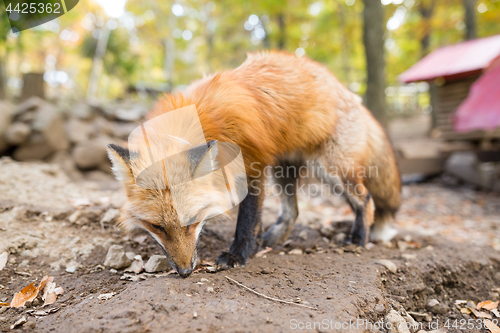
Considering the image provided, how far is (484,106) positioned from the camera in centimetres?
656

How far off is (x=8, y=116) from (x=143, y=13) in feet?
58.8

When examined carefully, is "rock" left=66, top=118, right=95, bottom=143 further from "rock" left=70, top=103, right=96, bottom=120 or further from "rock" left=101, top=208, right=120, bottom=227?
"rock" left=101, top=208, right=120, bottom=227

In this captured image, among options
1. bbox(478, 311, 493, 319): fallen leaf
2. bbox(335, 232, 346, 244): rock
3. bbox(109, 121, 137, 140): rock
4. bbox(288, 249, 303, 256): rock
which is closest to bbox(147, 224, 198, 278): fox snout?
bbox(288, 249, 303, 256): rock

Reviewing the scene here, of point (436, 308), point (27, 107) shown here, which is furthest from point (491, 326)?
point (27, 107)

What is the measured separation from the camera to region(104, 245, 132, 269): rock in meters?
2.57

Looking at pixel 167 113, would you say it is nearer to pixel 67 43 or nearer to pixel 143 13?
pixel 143 13

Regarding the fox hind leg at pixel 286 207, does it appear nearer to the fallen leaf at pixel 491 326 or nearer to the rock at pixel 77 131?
the fallen leaf at pixel 491 326

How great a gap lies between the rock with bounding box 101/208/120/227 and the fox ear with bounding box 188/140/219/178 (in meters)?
1.66

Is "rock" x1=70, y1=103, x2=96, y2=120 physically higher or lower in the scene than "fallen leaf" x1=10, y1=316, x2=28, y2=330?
higher

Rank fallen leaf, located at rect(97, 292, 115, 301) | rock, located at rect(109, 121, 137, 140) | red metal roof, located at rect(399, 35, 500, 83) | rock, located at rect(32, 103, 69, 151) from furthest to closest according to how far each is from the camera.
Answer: red metal roof, located at rect(399, 35, 500, 83), rock, located at rect(109, 121, 137, 140), rock, located at rect(32, 103, 69, 151), fallen leaf, located at rect(97, 292, 115, 301)

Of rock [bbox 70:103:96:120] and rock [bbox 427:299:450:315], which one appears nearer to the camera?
rock [bbox 427:299:450:315]

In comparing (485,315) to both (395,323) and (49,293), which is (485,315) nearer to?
(395,323)

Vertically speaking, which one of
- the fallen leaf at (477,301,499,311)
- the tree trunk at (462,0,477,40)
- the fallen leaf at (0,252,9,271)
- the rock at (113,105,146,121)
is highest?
the tree trunk at (462,0,477,40)

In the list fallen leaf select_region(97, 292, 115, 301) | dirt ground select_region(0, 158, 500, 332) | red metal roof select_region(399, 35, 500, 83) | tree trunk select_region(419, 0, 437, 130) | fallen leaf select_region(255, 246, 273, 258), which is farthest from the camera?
tree trunk select_region(419, 0, 437, 130)
